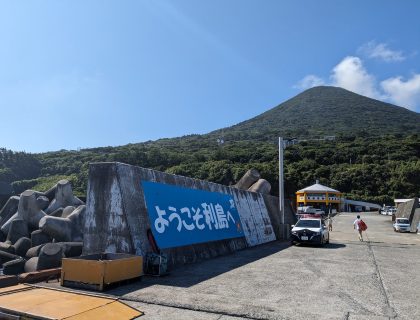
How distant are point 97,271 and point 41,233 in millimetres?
8743

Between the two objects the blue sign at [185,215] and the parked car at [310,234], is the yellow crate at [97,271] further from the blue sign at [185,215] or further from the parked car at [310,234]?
the parked car at [310,234]

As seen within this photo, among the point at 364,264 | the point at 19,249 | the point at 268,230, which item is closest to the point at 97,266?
the point at 19,249

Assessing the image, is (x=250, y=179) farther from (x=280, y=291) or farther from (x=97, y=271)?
(x=97, y=271)

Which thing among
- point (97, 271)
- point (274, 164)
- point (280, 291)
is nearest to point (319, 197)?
point (274, 164)

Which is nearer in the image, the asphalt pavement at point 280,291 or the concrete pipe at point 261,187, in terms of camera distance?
the asphalt pavement at point 280,291

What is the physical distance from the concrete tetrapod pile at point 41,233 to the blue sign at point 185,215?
3292mm

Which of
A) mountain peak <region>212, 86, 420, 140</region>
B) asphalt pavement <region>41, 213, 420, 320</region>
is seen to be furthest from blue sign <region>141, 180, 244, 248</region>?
mountain peak <region>212, 86, 420, 140</region>

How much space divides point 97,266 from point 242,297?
Answer: 3.31 meters

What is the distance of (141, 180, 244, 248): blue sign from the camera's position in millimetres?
12000

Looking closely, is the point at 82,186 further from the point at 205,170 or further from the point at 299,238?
the point at 299,238

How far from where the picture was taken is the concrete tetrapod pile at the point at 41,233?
12203mm

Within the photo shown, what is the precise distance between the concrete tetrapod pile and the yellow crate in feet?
10.2

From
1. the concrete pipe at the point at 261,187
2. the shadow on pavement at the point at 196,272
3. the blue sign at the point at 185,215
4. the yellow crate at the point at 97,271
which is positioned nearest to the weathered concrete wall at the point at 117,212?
the blue sign at the point at 185,215

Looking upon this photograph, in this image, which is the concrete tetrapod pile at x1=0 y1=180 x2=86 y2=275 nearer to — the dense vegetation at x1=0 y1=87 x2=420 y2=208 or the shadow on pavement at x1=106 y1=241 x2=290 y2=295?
the shadow on pavement at x1=106 y1=241 x2=290 y2=295
